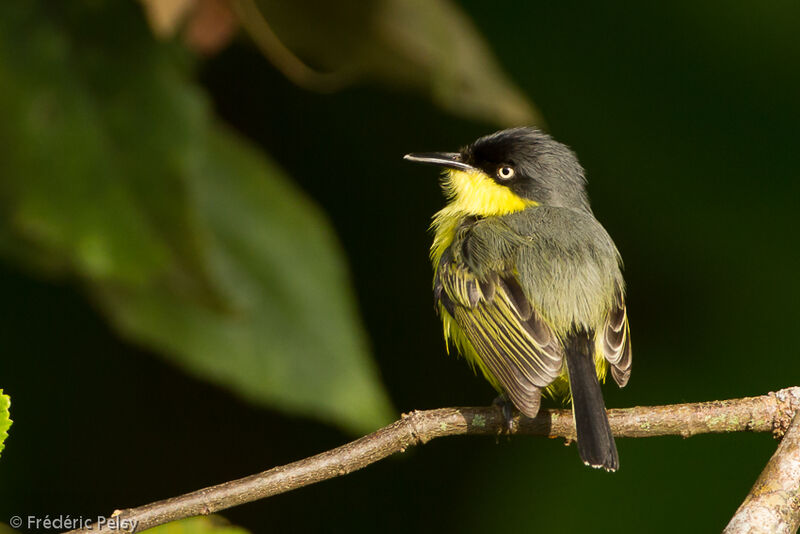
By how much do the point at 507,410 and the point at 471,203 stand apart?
1.09 meters

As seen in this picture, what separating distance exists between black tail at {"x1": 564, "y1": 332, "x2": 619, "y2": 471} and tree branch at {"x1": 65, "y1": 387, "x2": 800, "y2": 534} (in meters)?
0.08

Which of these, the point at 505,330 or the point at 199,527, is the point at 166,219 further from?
the point at 199,527

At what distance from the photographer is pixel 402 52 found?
3.54m

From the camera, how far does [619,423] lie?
2.84 meters

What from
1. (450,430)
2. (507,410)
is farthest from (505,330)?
(450,430)

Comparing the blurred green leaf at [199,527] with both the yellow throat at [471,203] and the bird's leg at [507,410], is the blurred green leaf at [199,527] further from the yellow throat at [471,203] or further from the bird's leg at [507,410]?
the yellow throat at [471,203]

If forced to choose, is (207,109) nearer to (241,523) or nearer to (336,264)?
(336,264)

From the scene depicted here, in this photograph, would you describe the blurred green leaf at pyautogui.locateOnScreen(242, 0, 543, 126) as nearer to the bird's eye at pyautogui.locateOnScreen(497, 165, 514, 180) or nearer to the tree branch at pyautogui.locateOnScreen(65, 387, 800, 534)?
the bird's eye at pyautogui.locateOnScreen(497, 165, 514, 180)

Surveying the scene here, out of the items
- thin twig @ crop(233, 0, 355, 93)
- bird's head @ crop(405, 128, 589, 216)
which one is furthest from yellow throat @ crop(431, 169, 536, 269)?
thin twig @ crop(233, 0, 355, 93)

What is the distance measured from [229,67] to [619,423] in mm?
2238

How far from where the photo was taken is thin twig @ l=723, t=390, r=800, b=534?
2025 millimetres

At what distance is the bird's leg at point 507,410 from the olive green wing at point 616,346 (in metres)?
0.37

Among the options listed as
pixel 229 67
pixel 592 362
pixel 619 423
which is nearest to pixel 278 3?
pixel 229 67

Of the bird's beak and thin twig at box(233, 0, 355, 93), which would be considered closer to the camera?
thin twig at box(233, 0, 355, 93)
